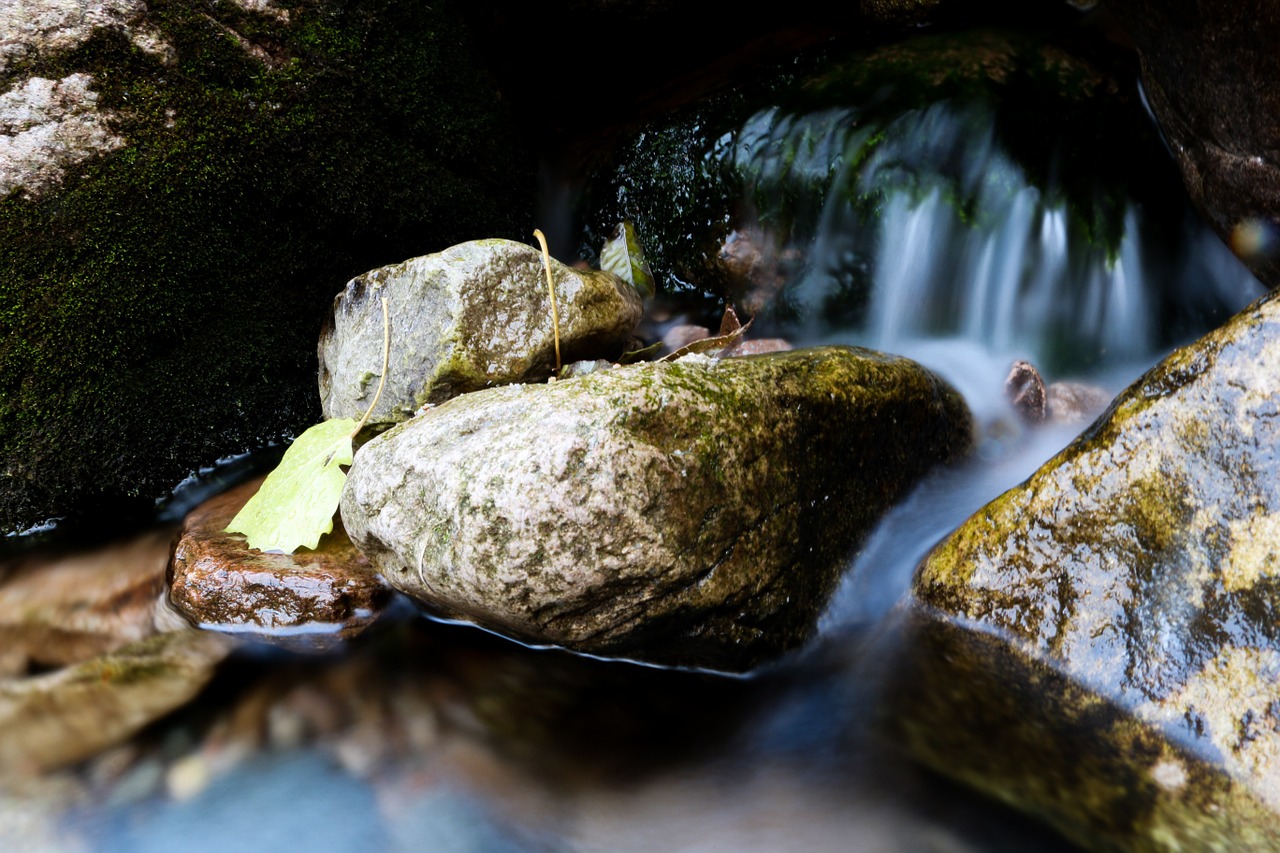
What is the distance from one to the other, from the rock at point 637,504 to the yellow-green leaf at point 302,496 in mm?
397

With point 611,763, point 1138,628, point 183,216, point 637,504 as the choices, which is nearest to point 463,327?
point 183,216

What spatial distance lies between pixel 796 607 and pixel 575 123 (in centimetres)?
395

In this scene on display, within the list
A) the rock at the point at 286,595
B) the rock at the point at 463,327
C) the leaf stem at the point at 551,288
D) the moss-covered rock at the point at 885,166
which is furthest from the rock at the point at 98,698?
the moss-covered rock at the point at 885,166

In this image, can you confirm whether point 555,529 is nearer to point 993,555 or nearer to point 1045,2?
point 993,555

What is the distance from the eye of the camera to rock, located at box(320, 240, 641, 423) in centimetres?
324

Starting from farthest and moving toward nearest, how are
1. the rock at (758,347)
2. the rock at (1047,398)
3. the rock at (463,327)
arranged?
the rock at (758,347) → the rock at (1047,398) → the rock at (463,327)

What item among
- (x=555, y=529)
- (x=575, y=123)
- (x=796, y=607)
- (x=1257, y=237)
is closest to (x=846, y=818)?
(x=796, y=607)

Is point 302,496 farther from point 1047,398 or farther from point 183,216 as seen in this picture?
point 1047,398

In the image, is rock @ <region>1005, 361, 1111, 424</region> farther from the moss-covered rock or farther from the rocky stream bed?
the moss-covered rock

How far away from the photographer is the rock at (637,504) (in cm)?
211

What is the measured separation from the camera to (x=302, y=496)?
2.99 m

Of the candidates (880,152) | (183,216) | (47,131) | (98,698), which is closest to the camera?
(98,698)

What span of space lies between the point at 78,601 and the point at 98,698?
55cm

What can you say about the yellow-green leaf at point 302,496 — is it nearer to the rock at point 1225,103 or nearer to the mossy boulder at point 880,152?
the mossy boulder at point 880,152
